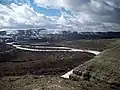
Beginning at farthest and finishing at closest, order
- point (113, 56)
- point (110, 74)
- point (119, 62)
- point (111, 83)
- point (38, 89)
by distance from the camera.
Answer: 1. point (113, 56)
2. point (119, 62)
3. point (110, 74)
4. point (111, 83)
5. point (38, 89)

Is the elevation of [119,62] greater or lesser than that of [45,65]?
greater

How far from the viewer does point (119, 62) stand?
52.5 meters

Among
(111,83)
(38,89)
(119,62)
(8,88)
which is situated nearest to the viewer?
(38,89)

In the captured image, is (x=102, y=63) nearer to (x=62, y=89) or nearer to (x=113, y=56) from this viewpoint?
(x=113, y=56)

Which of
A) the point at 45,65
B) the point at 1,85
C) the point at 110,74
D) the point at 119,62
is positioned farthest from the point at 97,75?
the point at 45,65

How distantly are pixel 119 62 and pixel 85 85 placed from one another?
15.2 m

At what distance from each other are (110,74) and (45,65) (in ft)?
125

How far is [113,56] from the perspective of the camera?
57.2m

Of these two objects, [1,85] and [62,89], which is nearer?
[62,89]

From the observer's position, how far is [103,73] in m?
49.2

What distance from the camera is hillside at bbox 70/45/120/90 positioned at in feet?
143

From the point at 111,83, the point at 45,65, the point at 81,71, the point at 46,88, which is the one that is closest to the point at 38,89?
the point at 46,88

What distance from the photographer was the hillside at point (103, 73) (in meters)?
43.7

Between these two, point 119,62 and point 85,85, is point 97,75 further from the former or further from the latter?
point 85,85
